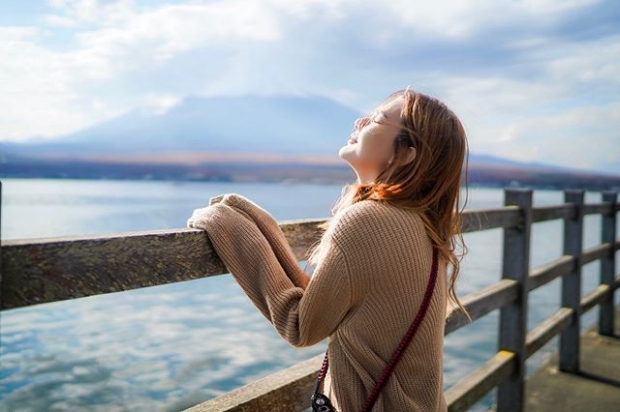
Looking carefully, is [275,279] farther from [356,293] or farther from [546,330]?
[546,330]

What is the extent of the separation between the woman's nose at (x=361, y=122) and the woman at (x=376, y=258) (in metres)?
0.02

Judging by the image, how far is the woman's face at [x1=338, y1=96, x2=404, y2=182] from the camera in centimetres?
137

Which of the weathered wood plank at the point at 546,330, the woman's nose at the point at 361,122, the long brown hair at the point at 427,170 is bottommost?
the weathered wood plank at the point at 546,330

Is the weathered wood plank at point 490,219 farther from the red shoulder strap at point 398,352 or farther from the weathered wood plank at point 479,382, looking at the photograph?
the red shoulder strap at point 398,352

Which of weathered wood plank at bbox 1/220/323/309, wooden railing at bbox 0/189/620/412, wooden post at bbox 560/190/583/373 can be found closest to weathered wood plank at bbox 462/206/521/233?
wooden railing at bbox 0/189/620/412

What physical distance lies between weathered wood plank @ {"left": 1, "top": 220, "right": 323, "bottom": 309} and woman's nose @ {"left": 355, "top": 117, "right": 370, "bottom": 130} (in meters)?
0.48

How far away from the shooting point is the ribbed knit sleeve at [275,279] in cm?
120

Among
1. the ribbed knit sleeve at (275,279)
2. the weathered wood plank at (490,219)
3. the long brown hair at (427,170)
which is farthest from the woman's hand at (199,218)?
the weathered wood plank at (490,219)

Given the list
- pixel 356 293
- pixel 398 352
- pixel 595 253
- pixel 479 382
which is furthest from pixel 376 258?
pixel 595 253

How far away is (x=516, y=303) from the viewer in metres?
3.10

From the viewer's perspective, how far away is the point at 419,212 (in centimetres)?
133

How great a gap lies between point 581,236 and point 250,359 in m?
4.53

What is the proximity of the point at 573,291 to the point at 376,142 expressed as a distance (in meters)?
3.50

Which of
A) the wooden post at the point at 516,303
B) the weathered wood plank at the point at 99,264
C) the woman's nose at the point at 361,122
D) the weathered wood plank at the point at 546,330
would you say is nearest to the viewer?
the weathered wood plank at the point at 99,264
